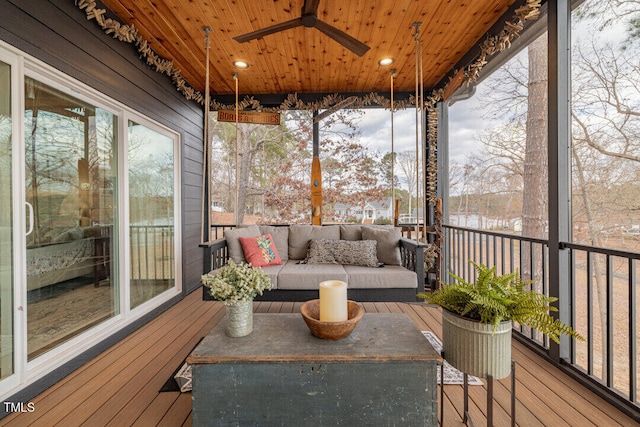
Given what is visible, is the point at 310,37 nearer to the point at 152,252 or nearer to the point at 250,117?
the point at 250,117

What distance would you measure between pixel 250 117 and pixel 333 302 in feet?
10.8

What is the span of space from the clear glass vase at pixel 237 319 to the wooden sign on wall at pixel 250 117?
121 inches

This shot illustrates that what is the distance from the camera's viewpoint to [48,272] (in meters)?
1.92

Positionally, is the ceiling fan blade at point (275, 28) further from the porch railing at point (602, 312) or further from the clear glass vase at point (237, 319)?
the porch railing at point (602, 312)

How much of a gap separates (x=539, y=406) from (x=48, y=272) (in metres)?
3.16

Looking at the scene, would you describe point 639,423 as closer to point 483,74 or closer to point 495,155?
point 495,155

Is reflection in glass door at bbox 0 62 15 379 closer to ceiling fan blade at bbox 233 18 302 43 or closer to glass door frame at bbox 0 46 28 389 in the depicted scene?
glass door frame at bbox 0 46 28 389

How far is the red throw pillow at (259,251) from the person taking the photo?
113 inches

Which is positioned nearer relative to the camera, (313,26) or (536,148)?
(313,26)

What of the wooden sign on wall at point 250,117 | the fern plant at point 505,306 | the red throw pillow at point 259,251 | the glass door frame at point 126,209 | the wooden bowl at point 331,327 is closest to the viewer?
the fern plant at point 505,306

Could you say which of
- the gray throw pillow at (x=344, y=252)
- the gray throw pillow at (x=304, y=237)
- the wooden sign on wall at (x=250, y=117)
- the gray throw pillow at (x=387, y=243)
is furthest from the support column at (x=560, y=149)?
the wooden sign on wall at (x=250, y=117)

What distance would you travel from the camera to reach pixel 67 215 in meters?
2.06

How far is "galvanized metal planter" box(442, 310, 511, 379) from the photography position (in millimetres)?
1165

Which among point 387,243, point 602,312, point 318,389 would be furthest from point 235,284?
point 602,312
